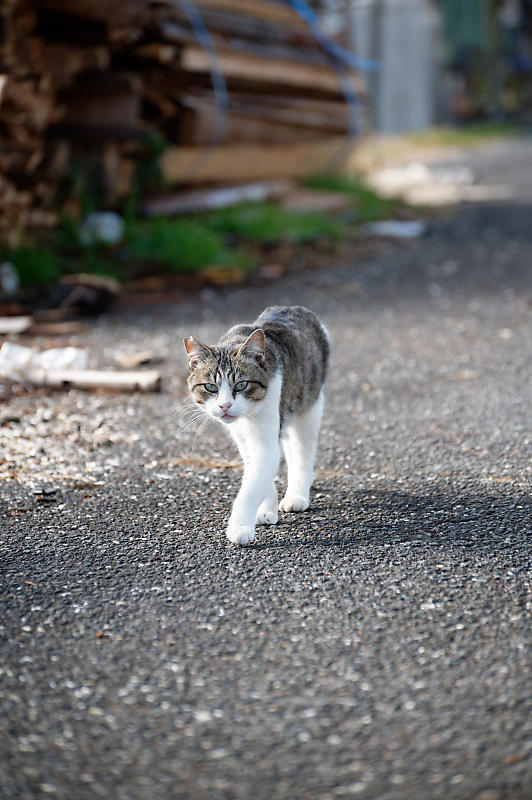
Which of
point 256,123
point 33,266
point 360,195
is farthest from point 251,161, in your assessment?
point 33,266

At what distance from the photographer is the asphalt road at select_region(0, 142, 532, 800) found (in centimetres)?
170

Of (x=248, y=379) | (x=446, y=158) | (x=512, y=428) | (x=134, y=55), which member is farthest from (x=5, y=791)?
(x=446, y=158)

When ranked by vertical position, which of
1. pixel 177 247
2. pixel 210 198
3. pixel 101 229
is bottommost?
pixel 177 247

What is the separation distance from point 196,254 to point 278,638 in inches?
178

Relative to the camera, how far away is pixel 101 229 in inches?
258

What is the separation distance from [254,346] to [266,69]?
6.25 m

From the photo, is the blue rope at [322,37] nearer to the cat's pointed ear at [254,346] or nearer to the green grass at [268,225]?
the green grass at [268,225]

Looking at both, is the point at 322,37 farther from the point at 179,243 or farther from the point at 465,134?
the point at 465,134

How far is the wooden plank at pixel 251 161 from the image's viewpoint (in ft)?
25.4

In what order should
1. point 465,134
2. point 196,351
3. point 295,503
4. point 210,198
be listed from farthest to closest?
1. point 465,134
2. point 210,198
3. point 295,503
4. point 196,351

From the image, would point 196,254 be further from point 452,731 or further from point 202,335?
point 452,731

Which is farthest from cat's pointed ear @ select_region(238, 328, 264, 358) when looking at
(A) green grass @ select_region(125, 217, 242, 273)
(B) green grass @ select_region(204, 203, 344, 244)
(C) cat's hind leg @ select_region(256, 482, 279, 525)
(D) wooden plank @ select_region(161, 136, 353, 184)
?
(D) wooden plank @ select_region(161, 136, 353, 184)

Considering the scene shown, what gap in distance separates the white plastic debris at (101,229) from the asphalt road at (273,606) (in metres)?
2.62

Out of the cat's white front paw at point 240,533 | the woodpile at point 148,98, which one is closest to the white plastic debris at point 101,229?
the woodpile at point 148,98
